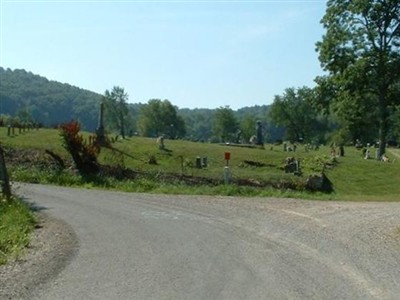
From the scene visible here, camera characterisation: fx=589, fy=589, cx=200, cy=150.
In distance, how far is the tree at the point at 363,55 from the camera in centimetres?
4131

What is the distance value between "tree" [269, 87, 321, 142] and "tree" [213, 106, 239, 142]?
39.4 ft

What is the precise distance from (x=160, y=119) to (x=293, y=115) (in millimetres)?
32554

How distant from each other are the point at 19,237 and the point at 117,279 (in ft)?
13.7

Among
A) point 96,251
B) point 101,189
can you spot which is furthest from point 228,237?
point 101,189

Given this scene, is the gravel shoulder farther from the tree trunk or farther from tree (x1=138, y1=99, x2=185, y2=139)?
tree (x1=138, y1=99, x2=185, y2=139)

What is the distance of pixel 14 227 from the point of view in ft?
41.5

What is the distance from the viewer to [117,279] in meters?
8.21

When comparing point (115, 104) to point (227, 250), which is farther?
point (115, 104)

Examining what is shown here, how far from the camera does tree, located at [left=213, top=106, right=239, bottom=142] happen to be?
12288cm

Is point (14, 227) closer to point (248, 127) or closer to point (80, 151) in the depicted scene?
point (80, 151)

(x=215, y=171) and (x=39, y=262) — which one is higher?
(x=39, y=262)

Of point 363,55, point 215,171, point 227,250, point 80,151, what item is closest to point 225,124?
point 363,55

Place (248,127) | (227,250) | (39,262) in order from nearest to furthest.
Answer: (39,262) → (227,250) → (248,127)

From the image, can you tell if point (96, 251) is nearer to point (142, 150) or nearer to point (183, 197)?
point (183, 197)
